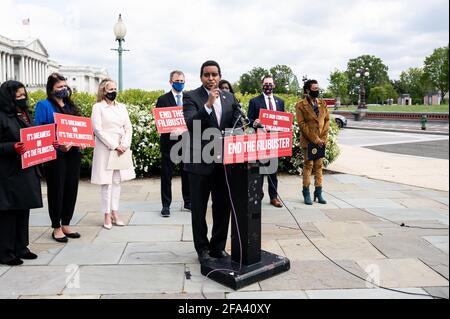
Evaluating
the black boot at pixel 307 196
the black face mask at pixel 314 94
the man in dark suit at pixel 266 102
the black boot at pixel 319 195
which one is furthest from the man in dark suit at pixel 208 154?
the black boot at pixel 319 195

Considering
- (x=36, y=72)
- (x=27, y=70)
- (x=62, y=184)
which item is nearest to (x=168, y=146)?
(x=62, y=184)

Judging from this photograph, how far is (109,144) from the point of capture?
5.72 m

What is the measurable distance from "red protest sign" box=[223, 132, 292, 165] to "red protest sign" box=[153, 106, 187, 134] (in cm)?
286

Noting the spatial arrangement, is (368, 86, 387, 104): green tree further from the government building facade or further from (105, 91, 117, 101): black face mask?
(105, 91, 117, 101): black face mask

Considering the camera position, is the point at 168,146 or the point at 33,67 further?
the point at 33,67

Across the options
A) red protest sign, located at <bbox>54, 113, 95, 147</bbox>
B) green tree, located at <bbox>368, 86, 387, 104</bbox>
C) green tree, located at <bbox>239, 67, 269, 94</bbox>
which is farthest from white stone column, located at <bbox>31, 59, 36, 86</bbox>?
red protest sign, located at <bbox>54, 113, 95, 147</bbox>

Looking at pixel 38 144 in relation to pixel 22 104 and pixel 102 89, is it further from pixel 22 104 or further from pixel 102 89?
pixel 102 89

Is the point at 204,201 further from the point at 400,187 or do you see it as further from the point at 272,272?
the point at 400,187

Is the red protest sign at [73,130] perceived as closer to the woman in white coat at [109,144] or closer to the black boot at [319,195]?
the woman in white coat at [109,144]

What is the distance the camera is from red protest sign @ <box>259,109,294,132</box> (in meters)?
6.86

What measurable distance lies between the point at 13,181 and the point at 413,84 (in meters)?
113

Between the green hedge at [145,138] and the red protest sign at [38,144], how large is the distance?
502 cm

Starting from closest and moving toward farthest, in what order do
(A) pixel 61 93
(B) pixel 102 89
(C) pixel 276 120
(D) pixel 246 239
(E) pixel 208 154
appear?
(D) pixel 246 239, (E) pixel 208 154, (A) pixel 61 93, (B) pixel 102 89, (C) pixel 276 120

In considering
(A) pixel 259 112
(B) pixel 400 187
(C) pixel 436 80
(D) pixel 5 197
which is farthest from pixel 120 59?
(C) pixel 436 80
